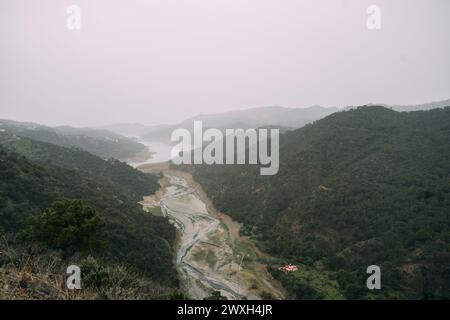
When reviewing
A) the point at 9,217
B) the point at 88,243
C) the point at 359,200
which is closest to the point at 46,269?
the point at 88,243

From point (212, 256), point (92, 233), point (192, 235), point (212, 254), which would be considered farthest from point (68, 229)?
point (192, 235)

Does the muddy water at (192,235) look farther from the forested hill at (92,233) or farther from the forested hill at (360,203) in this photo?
the forested hill at (360,203)

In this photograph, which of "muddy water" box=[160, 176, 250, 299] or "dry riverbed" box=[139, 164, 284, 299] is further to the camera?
"dry riverbed" box=[139, 164, 284, 299]

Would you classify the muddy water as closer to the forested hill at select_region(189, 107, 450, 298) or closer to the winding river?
the winding river

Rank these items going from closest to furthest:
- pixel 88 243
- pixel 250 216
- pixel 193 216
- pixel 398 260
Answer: pixel 88 243, pixel 398 260, pixel 250 216, pixel 193 216

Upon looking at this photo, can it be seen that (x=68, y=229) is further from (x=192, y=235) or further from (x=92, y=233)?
(x=192, y=235)

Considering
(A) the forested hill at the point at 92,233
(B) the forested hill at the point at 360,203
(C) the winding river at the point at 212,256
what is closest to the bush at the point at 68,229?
(A) the forested hill at the point at 92,233

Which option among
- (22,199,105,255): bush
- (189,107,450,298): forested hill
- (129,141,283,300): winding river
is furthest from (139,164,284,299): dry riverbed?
(22,199,105,255): bush
